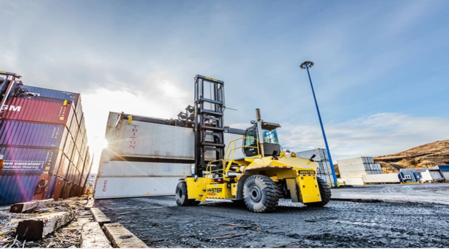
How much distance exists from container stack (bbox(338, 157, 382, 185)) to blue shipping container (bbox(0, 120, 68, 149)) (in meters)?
30.9

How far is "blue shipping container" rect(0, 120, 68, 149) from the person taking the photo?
1072 centimetres

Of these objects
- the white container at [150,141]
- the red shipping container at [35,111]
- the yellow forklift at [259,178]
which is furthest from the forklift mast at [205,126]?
the red shipping container at [35,111]

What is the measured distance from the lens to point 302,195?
165 inches

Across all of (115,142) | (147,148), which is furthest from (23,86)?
(147,148)

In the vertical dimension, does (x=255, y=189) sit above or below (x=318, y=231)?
above

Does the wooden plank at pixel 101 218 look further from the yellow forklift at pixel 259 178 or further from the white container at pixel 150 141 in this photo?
the white container at pixel 150 141

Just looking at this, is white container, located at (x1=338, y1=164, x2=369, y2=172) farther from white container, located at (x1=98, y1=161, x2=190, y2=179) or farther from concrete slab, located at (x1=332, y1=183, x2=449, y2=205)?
white container, located at (x1=98, y1=161, x2=190, y2=179)

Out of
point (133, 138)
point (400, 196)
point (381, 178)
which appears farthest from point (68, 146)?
point (381, 178)

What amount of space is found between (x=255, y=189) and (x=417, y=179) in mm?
29516

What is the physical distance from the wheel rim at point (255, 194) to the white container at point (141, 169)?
11.9 metres

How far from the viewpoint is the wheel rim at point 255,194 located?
4295mm

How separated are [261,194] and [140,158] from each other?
12490mm

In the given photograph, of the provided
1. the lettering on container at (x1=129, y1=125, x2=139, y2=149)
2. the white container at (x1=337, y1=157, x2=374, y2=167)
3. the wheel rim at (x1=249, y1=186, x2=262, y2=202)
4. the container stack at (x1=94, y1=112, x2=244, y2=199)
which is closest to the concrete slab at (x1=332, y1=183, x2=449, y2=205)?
the wheel rim at (x1=249, y1=186, x2=262, y2=202)

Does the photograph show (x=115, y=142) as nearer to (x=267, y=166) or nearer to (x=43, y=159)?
(x=43, y=159)
